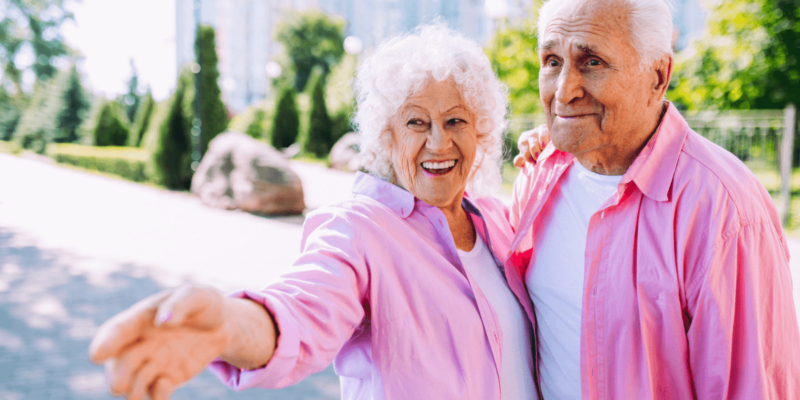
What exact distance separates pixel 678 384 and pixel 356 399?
2.99 feet

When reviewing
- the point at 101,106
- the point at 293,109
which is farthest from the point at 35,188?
the point at 293,109

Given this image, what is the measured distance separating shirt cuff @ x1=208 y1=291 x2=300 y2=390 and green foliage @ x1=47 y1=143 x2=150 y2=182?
17345 mm

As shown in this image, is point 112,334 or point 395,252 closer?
point 112,334

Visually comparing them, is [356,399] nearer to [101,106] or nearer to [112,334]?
[112,334]

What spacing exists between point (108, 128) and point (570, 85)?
2412cm

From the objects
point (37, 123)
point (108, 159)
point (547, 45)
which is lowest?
point (108, 159)

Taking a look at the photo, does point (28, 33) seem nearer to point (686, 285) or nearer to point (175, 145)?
point (175, 145)

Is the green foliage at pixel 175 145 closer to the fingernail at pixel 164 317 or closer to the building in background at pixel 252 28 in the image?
the fingernail at pixel 164 317

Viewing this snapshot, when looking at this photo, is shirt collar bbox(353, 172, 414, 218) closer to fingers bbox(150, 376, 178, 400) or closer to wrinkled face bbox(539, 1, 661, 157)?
wrinkled face bbox(539, 1, 661, 157)

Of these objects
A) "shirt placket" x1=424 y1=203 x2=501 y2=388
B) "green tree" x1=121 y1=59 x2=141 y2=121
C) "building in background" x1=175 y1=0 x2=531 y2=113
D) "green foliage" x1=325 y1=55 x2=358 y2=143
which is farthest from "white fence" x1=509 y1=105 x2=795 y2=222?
"building in background" x1=175 y1=0 x2=531 y2=113

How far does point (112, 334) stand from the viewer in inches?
33.0

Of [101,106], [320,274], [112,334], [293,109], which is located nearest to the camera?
[112,334]

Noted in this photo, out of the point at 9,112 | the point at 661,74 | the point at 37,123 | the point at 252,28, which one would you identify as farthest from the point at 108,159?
the point at 252,28

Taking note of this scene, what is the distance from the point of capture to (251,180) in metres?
10.9
